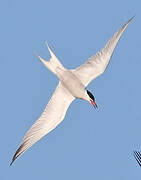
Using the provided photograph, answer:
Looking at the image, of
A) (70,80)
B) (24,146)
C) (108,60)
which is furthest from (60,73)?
(24,146)

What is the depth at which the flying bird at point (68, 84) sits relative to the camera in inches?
391

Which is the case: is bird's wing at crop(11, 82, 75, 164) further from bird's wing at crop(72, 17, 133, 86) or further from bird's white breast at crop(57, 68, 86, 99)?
bird's wing at crop(72, 17, 133, 86)

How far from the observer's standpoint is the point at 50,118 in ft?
33.0

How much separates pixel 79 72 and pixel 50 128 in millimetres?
1172

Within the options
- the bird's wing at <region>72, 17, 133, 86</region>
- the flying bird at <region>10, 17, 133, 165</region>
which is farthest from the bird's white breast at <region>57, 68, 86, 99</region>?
the bird's wing at <region>72, 17, 133, 86</region>

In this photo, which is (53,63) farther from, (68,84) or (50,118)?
(50,118)

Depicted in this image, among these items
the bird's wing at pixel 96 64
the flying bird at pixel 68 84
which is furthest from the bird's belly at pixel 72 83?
the bird's wing at pixel 96 64

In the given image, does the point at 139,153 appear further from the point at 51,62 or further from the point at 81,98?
the point at 51,62

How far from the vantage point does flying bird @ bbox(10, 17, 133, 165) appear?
32.6 feet

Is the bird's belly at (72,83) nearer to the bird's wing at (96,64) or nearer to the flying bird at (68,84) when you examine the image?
the flying bird at (68,84)

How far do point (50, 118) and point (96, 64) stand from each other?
51.6 inches

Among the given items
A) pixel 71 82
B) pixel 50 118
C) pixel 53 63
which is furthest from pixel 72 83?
pixel 50 118

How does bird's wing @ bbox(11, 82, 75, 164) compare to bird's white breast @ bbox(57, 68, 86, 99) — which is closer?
bird's wing @ bbox(11, 82, 75, 164)

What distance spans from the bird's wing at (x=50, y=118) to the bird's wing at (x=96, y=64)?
1.41 feet
